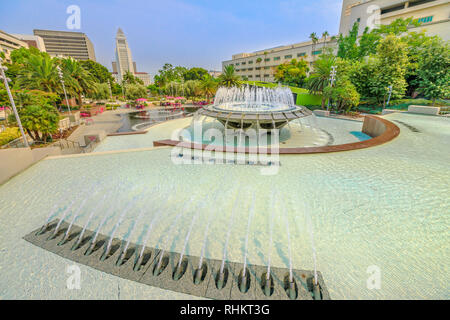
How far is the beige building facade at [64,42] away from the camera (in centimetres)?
13712

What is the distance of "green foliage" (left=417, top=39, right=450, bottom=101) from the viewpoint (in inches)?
897

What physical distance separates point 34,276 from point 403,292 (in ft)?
23.2

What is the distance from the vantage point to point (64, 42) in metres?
139

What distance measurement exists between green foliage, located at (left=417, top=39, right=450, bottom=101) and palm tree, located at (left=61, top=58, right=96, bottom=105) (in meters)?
51.3

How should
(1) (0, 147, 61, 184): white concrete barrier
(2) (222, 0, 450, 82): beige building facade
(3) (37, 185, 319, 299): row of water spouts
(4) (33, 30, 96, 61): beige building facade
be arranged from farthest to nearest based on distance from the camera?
1. (4) (33, 30, 96, 61): beige building facade
2. (2) (222, 0, 450, 82): beige building facade
3. (1) (0, 147, 61, 184): white concrete barrier
4. (3) (37, 185, 319, 299): row of water spouts

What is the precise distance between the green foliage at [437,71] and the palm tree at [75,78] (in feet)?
168

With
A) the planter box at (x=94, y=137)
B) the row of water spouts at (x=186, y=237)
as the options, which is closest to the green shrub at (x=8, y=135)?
the planter box at (x=94, y=137)

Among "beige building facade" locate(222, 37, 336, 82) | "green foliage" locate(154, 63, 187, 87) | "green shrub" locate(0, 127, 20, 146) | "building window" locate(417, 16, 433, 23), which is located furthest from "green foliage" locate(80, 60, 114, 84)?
"building window" locate(417, 16, 433, 23)

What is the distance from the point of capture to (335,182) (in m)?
7.13

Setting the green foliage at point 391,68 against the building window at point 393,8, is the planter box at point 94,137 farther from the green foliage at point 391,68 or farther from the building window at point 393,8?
the building window at point 393,8

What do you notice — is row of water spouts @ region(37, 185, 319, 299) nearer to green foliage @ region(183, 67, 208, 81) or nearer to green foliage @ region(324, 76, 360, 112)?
green foliage @ region(324, 76, 360, 112)

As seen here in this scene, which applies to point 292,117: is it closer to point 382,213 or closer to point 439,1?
point 382,213
